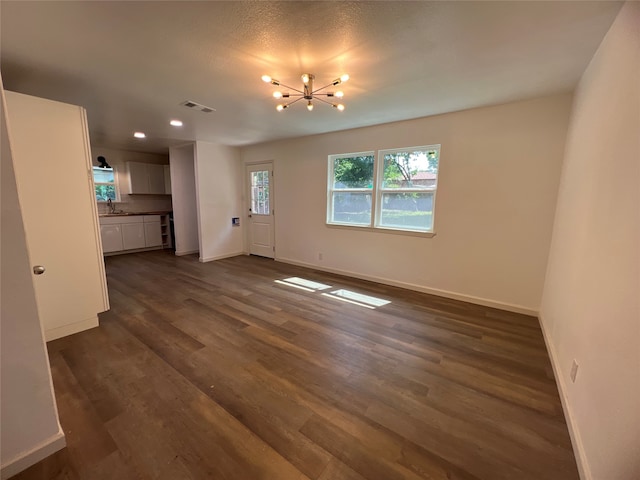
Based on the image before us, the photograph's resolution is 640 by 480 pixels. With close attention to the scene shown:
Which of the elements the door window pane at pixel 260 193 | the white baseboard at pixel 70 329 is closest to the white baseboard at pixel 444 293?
the door window pane at pixel 260 193

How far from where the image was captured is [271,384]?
192 centimetres

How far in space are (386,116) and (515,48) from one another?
1.70 m

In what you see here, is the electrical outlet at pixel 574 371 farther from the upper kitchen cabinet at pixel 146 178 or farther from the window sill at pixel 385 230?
the upper kitchen cabinet at pixel 146 178

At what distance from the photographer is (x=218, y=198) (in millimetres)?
5574

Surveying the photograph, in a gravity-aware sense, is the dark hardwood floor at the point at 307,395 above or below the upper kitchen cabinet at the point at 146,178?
below

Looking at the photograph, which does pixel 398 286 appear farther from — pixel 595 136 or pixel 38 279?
pixel 38 279

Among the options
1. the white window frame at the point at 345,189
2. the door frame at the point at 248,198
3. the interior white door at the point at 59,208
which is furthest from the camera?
the door frame at the point at 248,198

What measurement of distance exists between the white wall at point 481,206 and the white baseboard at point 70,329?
11.4 ft

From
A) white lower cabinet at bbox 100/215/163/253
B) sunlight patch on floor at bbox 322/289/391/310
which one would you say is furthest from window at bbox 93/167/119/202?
sunlight patch on floor at bbox 322/289/391/310

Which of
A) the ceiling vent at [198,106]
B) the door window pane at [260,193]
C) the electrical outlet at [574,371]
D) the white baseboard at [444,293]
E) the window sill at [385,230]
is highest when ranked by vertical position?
the ceiling vent at [198,106]

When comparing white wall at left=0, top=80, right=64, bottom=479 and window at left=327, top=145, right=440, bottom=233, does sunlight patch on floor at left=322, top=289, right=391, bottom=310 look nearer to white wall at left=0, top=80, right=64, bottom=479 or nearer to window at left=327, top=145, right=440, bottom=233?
window at left=327, top=145, right=440, bottom=233

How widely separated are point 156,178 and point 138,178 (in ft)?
1.42

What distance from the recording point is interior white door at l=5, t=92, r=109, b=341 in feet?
7.16

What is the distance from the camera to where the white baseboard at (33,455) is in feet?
4.11
